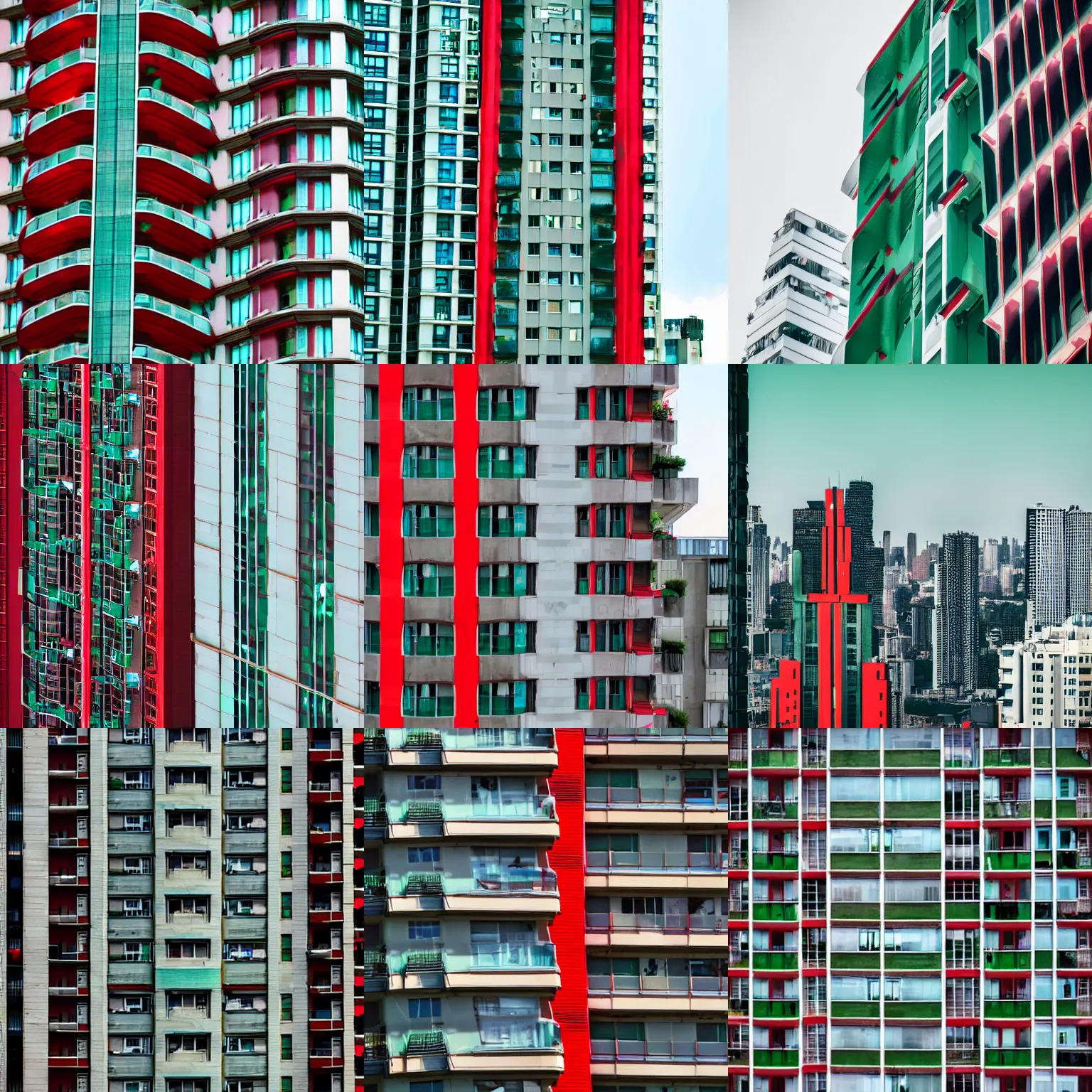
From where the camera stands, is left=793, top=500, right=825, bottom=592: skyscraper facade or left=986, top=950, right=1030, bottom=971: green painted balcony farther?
left=986, top=950, right=1030, bottom=971: green painted balcony

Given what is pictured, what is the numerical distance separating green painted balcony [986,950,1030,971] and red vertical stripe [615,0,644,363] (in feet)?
22.4

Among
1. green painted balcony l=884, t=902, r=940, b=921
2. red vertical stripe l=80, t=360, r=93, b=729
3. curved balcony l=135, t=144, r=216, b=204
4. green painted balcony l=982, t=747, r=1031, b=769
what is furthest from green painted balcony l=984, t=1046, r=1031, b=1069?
curved balcony l=135, t=144, r=216, b=204

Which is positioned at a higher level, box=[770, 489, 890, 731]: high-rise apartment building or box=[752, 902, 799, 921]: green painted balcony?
box=[770, 489, 890, 731]: high-rise apartment building

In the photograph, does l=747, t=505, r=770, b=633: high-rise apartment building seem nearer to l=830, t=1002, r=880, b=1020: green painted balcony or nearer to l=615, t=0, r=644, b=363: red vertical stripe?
l=615, t=0, r=644, b=363: red vertical stripe

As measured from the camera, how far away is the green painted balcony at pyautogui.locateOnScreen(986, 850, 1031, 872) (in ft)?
38.8

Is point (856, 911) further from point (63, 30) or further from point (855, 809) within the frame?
point (63, 30)

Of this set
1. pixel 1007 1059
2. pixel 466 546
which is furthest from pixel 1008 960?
pixel 466 546

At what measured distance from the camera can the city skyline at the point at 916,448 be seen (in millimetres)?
11727

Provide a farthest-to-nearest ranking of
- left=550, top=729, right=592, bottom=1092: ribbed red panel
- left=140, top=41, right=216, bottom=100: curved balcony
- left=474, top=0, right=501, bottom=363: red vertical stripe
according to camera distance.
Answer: left=474, top=0, right=501, bottom=363: red vertical stripe, left=140, top=41, right=216, bottom=100: curved balcony, left=550, top=729, right=592, bottom=1092: ribbed red panel

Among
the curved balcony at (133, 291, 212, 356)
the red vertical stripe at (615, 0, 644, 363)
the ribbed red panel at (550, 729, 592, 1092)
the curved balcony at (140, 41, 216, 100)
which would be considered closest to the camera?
the ribbed red panel at (550, 729, 592, 1092)

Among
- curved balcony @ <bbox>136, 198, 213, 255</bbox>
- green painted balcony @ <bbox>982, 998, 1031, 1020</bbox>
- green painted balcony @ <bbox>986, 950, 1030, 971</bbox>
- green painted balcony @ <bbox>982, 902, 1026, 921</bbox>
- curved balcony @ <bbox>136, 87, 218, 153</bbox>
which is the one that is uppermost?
curved balcony @ <bbox>136, 87, 218, 153</bbox>

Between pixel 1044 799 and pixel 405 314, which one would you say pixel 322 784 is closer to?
pixel 405 314

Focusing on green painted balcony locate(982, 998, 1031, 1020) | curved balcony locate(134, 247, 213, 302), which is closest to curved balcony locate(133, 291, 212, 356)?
curved balcony locate(134, 247, 213, 302)

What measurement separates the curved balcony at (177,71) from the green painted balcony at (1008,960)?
11086mm
